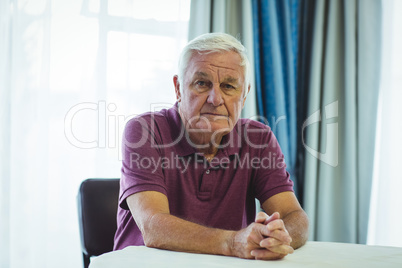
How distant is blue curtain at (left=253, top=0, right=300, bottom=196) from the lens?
2.59 metres

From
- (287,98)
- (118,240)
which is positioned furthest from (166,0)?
(118,240)

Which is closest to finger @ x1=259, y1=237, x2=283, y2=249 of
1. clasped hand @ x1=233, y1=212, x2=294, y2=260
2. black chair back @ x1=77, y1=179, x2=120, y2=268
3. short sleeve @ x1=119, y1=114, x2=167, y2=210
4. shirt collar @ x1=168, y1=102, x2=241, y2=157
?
clasped hand @ x1=233, y1=212, x2=294, y2=260

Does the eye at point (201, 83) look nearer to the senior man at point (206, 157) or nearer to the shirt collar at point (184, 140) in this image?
the senior man at point (206, 157)

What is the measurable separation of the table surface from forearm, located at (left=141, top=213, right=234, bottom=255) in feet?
0.09

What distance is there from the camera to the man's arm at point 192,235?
976 mm

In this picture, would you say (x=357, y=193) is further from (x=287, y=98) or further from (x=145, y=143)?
(x=145, y=143)

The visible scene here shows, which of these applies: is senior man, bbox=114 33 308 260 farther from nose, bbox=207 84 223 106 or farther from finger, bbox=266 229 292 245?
finger, bbox=266 229 292 245

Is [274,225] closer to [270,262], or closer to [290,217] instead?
[270,262]

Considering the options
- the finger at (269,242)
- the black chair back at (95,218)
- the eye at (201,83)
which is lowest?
the black chair back at (95,218)

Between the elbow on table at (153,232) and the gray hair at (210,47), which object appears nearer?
the elbow on table at (153,232)

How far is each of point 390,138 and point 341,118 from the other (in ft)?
1.09

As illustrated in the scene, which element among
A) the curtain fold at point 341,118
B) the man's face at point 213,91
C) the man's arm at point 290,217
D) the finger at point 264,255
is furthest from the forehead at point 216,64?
the curtain fold at point 341,118

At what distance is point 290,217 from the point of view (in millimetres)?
1321

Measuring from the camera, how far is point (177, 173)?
1.42 meters
